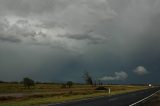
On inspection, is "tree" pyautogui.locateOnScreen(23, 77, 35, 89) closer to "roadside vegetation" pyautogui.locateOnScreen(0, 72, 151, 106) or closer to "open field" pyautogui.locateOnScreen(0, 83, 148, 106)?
"roadside vegetation" pyautogui.locateOnScreen(0, 72, 151, 106)

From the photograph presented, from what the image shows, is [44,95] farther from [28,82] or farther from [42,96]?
[28,82]

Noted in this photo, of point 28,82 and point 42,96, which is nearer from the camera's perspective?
point 42,96

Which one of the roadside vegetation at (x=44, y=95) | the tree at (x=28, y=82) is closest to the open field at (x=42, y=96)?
the roadside vegetation at (x=44, y=95)

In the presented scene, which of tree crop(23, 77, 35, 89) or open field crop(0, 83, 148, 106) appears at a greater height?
tree crop(23, 77, 35, 89)

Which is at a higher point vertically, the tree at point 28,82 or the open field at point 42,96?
the tree at point 28,82

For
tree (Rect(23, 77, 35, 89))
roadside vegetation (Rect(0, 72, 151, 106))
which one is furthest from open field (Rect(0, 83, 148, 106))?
tree (Rect(23, 77, 35, 89))

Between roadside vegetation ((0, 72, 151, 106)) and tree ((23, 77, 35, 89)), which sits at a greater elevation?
tree ((23, 77, 35, 89))

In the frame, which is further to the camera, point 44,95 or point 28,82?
point 28,82

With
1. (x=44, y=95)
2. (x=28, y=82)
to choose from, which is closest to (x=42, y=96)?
(x=44, y=95)

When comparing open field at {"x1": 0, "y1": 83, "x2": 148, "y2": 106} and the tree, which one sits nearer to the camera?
open field at {"x1": 0, "y1": 83, "x2": 148, "y2": 106}

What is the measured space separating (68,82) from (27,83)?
2840cm

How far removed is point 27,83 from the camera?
16012cm

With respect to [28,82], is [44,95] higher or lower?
lower

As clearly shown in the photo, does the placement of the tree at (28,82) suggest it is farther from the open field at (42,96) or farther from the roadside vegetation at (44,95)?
the open field at (42,96)
